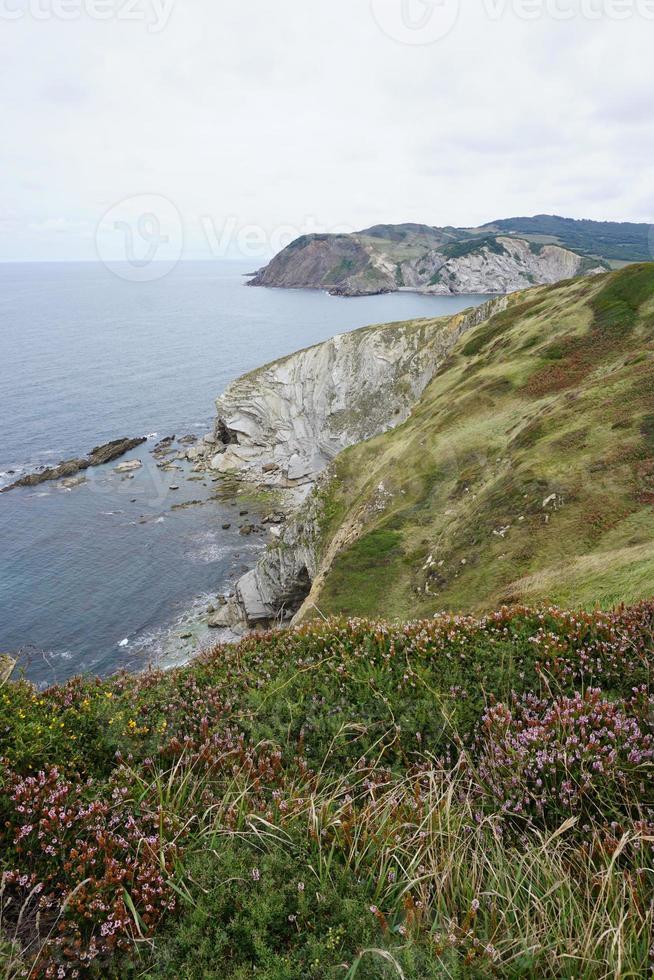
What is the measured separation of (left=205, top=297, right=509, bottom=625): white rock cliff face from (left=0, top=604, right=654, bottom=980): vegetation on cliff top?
232 ft

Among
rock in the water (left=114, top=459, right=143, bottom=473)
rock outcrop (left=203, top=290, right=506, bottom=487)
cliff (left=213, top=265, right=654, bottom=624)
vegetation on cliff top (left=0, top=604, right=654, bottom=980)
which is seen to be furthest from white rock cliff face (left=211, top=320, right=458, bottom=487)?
vegetation on cliff top (left=0, top=604, right=654, bottom=980)

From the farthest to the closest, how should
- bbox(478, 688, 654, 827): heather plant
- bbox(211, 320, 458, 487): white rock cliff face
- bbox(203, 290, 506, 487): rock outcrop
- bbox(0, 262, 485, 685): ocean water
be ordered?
1. bbox(211, 320, 458, 487): white rock cliff face
2. bbox(203, 290, 506, 487): rock outcrop
3. bbox(0, 262, 485, 685): ocean water
4. bbox(478, 688, 654, 827): heather plant

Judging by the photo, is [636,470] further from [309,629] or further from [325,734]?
[325,734]

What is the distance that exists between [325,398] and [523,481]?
3045 inches

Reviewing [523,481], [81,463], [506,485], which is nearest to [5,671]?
[523,481]

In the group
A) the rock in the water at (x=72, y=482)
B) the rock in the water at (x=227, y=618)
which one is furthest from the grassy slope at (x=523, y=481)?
the rock in the water at (x=72, y=482)

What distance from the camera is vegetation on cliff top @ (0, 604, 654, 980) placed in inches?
193

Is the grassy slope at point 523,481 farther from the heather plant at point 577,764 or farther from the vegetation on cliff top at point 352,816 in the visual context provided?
the heather plant at point 577,764

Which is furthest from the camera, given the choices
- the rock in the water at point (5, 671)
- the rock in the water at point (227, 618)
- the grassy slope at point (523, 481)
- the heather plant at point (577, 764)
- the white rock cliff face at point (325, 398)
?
the white rock cliff face at point (325, 398)

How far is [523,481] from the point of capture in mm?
28359

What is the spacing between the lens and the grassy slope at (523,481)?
854 inches

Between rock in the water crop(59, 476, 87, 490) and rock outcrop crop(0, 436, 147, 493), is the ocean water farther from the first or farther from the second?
rock outcrop crop(0, 436, 147, 493)

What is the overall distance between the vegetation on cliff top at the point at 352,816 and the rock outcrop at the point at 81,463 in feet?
272

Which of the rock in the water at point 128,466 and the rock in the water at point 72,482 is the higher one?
the rock in the water at point 128,466
